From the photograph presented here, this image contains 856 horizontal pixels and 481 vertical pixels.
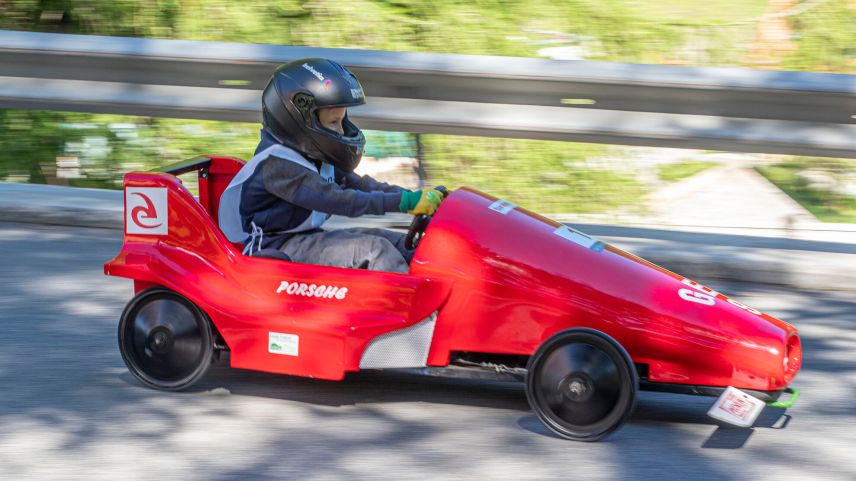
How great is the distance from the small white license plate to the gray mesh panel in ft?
2.99

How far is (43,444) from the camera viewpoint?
129 inches

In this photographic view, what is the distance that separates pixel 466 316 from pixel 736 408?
87cm

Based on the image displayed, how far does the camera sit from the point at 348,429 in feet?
11.4

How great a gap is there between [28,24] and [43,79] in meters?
2.88

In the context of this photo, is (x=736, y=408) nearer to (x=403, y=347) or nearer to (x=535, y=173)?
(x=403, y=347)

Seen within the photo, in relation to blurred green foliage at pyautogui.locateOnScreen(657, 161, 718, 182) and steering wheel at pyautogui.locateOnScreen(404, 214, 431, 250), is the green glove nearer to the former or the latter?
steering wheel at pyautogui.locateOnScreen(404, 214, 431, 250)

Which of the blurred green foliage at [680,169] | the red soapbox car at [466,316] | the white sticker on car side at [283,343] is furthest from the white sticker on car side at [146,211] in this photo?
the blurred green foliage at [680,169]

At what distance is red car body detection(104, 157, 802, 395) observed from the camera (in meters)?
3.37

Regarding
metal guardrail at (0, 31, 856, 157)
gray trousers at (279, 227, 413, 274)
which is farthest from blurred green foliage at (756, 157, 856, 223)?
gray trousers at (279, 227, 413, 274)

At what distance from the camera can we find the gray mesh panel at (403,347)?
3.52 m

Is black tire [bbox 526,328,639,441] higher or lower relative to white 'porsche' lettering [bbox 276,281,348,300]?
lower

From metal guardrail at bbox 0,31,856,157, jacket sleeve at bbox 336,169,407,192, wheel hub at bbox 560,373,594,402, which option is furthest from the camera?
metal guardrail at bbox 0,31,856,157

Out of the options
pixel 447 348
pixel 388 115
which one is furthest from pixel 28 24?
pixel 447 348

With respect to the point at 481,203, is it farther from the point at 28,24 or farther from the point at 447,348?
the point at 28,24
